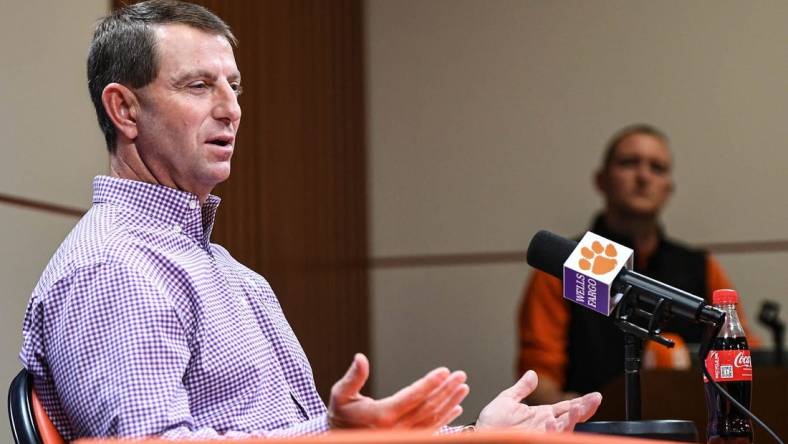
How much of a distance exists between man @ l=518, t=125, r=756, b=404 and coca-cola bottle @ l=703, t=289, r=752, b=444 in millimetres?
2247

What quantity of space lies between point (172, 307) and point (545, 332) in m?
2.88

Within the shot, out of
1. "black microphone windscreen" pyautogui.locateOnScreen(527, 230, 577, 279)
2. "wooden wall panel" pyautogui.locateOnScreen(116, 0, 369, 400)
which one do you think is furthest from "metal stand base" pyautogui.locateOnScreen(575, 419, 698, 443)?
"wooden wall panel" pyautogui.locateOnScreen(116, 0, 369, 400)

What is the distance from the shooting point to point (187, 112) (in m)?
1.77

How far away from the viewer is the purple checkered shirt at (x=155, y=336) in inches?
54.9

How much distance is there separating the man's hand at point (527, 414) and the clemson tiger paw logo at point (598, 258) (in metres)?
0.17

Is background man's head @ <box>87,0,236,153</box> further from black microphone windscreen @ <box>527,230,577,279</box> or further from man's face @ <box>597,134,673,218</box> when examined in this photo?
man's face @ <box>597,134,673,218</box>

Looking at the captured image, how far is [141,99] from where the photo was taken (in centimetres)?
178

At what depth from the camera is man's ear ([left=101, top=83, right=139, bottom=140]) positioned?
5.85 ft

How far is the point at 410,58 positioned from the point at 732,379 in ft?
13.8

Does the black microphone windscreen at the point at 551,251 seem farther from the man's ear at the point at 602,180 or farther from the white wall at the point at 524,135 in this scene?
the white wall at the point at 524,135

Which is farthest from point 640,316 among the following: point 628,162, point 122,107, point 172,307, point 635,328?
point 628,162

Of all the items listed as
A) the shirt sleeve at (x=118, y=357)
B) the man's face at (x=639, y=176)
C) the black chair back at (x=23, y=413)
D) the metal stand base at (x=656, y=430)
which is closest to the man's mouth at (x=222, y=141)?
the shirt sleeve at (x=118, y=357)

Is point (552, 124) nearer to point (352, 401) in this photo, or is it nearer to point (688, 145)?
point (688, 145)

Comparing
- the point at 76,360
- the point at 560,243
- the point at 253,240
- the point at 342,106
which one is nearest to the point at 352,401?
the point at 76,360
